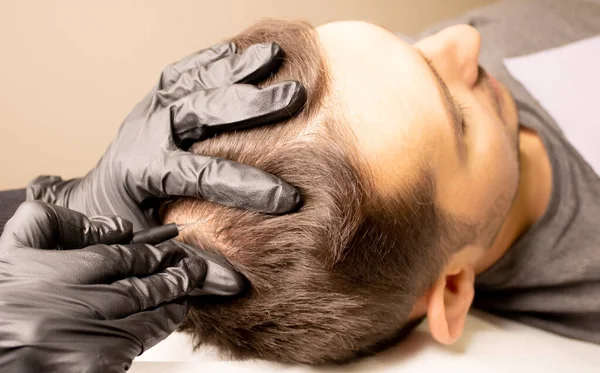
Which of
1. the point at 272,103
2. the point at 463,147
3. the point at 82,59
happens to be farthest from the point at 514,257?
the point at 82,59

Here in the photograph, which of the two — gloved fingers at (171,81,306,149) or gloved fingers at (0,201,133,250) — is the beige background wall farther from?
gloved fingers at (0,201,133,250)

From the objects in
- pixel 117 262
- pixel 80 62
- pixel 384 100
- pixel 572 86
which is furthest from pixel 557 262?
pixel 80 62

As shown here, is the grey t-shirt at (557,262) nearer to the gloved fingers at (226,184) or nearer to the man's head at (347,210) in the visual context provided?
the man's head at (347,210)

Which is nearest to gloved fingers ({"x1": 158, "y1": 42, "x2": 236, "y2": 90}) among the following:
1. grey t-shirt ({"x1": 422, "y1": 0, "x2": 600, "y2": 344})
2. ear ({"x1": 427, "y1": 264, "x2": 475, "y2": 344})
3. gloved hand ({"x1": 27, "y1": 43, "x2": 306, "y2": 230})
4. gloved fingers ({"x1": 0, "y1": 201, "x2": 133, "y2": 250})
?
gloved hand ({"x1": 27, "y1": 43, "x2": 306, "y2": 230})

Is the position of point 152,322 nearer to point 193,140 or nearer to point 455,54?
point 193,140

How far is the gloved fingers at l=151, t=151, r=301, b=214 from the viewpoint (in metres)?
0.61

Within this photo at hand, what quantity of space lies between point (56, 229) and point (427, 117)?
0.48 metres

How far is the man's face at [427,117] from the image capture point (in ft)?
2.12

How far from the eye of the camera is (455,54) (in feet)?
2.75

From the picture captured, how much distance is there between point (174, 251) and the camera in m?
0.63

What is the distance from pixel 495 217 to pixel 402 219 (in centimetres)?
22

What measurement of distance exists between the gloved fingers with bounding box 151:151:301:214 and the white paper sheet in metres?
0.66

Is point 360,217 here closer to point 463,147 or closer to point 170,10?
point 463,147

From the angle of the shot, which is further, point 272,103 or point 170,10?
point 170,10
